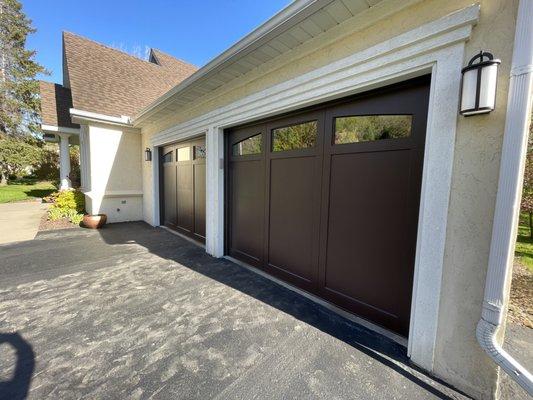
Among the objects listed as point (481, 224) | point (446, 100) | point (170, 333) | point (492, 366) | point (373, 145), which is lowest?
point (170, 333)

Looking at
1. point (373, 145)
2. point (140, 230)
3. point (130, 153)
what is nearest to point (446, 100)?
point (373, 145)

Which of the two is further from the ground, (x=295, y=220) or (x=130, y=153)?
(x=130, y=153)

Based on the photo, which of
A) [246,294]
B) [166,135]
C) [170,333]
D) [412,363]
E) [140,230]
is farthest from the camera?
[140,230]

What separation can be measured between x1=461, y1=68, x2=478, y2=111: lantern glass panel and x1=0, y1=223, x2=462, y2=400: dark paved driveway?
2191 mm

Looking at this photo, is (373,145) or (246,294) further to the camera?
(246,294)

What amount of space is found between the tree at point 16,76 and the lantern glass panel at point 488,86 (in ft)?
76.7

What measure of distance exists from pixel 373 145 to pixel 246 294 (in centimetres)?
251

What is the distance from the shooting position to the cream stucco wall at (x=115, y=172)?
729cm

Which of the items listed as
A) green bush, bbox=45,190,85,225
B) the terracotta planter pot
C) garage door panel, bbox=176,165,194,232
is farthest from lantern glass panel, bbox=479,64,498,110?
green bush, bbox=45,190,85,225

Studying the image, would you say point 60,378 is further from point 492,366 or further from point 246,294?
point 492,366

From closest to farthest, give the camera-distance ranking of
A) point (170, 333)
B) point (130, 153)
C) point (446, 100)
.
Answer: point (446, 100) < point (170, 333) < point (130, 153)

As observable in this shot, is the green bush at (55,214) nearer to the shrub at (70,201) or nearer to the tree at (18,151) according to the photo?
the shrub at (70,201)

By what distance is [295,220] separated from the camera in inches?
138

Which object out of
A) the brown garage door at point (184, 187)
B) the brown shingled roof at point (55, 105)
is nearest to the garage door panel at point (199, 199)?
the brown garage door at point (184, 187)
